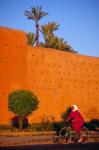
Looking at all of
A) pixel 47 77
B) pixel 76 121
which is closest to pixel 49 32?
pixel 47 77

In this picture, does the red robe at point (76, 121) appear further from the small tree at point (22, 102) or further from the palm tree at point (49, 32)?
the palm tree at point (49, 32)

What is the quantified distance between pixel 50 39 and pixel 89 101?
1399 cm

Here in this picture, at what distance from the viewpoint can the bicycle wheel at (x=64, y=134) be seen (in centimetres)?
1530

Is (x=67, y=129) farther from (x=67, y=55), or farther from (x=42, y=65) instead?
(x=67, y=55)

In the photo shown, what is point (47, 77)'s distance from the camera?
27500 millimetres

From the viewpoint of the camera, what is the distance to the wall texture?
2473cm

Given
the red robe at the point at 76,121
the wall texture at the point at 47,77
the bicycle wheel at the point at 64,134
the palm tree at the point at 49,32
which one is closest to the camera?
the bicycle wheel at the point at 64,134

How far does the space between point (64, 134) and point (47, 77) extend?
12.2 m

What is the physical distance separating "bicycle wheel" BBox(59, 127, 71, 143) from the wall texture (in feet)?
29.8

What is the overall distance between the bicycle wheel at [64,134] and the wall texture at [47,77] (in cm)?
907

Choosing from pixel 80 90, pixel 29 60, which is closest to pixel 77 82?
pixel 80 90

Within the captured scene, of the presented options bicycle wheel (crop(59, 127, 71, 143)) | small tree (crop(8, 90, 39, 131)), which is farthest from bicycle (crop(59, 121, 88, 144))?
small tree (crop(8, 90, 39, 131))

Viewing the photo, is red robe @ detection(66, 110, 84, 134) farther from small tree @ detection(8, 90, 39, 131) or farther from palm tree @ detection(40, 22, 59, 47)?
palm tree @ detection(40, 22, 59, 47)

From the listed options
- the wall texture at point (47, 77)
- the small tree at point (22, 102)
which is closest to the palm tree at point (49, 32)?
the wall texture at point (47, 77)
